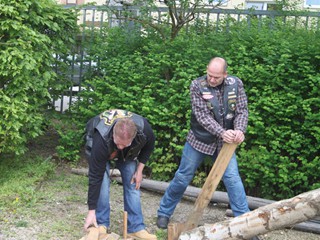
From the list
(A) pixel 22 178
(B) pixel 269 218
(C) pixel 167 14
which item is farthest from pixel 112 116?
(C) pixel 167 14

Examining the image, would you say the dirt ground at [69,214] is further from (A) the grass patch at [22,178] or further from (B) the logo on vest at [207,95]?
(B) the logo on vest at [207,95]

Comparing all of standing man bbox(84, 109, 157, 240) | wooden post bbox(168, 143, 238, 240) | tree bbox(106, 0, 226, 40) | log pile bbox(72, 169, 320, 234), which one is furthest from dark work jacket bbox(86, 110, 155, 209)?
tree bbox(106, 0, 226, 40)

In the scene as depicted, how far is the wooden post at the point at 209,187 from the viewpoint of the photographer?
468cm

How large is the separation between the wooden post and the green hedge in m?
1.26

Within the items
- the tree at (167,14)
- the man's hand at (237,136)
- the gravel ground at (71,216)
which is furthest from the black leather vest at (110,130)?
the tree at (167,14)

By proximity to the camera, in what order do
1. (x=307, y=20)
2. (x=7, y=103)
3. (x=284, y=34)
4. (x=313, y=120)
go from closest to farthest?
1. (x=313, y=120)
2. (x=7, y=103)
3. (x=284, y=34)
4. (x=307, y=20)

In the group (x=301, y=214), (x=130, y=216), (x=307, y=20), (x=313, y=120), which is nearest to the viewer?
(x=301, y=214)

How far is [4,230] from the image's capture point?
4.97 m

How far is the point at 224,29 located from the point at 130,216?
11.2 feet

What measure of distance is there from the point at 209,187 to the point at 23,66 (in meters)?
2.69

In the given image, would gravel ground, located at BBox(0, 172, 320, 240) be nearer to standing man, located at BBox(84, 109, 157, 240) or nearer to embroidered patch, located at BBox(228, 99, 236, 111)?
standing man, located at BBox(84, 109, 157, 240)

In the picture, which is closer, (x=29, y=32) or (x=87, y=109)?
(x=29, y=32)

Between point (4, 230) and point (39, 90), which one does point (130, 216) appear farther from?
point (39, 90)

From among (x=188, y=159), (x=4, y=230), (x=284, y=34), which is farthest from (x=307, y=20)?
(x=4, y=230)
